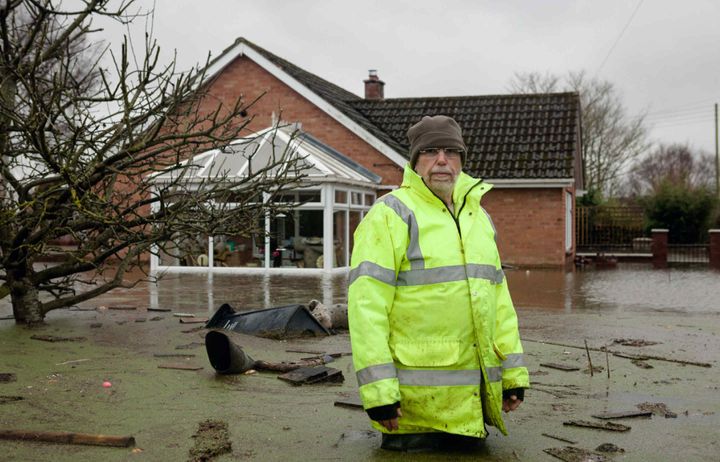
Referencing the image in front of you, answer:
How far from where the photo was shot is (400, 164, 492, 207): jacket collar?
4.70 m

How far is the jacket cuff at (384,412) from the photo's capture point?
4230mm

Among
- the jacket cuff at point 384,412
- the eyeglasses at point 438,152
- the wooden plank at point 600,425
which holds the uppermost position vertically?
the eyeglasses at point 438,152

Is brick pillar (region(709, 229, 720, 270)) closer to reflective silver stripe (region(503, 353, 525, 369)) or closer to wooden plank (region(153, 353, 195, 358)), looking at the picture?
wooden plank (region(153, 353, 195, 358))

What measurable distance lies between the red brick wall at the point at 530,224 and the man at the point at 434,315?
59.5 ft

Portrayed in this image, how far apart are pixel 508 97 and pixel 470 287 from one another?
75.4 feet

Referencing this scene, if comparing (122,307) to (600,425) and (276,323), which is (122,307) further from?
(600,425)

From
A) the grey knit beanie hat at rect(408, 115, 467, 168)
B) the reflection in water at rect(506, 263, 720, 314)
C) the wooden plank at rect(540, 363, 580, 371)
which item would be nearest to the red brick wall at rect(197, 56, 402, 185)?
the reflection in water at rect(506, 263, 720, 314)

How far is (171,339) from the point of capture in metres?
9.04

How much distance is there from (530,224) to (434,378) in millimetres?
18738

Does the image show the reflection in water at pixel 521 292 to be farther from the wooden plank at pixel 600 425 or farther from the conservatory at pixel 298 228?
the wooden plank at pixel 600 425

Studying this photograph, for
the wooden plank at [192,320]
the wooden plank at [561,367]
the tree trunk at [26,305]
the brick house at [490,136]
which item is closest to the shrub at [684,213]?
the brick house at [490,136]

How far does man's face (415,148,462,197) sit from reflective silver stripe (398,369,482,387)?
1036 mm

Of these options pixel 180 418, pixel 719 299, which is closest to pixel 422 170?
pixel 180 418

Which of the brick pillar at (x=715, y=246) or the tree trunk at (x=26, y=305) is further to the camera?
the brick pillar at (x=715, y=246)
